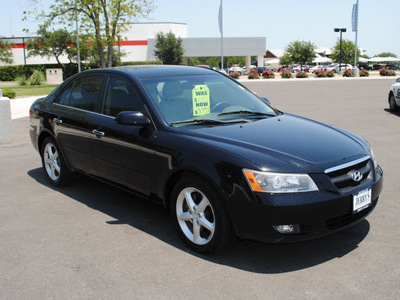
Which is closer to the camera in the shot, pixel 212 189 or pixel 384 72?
pixel 212 189

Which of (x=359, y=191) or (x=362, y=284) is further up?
(x=359, y=191)

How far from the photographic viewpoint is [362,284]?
10.9 feet

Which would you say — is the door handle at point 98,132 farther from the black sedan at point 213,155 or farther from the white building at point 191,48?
the white building at point 191,48

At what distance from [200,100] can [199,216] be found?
1.38 m

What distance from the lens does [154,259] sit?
12.6 ft

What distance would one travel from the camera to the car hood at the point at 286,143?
3.54 metres

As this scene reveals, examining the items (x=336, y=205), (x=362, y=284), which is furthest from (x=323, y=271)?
(x=336, y=205)

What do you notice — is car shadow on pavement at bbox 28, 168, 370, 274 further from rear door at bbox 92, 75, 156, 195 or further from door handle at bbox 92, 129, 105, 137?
door handle at bbox 92, 129, 105, 137

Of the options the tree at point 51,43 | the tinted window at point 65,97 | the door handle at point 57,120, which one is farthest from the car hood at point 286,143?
the tree at point 51,43

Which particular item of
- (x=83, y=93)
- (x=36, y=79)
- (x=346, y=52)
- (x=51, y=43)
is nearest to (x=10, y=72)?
(x=51, y=43)

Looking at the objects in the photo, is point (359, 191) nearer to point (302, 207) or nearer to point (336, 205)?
point (336, 205)

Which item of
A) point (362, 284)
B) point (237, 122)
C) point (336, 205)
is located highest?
point (237, 122)

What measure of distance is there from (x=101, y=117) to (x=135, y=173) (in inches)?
35.0

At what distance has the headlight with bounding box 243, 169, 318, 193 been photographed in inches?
134
